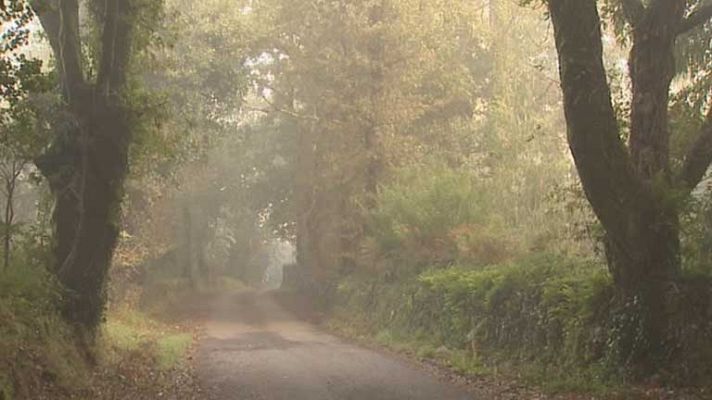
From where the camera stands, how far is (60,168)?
13742mm

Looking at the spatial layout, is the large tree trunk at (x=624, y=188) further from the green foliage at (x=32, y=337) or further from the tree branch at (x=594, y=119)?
the green foliage at (x=32, y=337)

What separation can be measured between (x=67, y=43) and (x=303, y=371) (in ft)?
25.7

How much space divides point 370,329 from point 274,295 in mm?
22571

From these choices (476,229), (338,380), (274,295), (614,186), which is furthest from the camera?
(274,295)

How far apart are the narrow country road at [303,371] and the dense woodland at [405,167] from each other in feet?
5.02

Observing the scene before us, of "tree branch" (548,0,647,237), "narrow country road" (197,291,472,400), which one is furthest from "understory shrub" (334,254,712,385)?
"narrow country road" (197,291,472,400)

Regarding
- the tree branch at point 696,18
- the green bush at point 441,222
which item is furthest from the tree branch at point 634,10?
the green bush at point 441,222

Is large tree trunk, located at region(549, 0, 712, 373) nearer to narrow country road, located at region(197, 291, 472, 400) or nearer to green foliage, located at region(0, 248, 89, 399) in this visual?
narrow country road, located at region(197, 291, 472, 400)

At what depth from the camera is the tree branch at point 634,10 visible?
11.2 m

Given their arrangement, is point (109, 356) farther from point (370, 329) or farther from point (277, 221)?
point (277, 221)

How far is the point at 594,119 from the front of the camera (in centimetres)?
1049

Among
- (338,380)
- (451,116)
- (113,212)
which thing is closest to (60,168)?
(113,212)

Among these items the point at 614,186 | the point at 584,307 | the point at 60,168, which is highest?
the point at 60,168

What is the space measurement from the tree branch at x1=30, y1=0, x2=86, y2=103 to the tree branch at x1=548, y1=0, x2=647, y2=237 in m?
8.81
